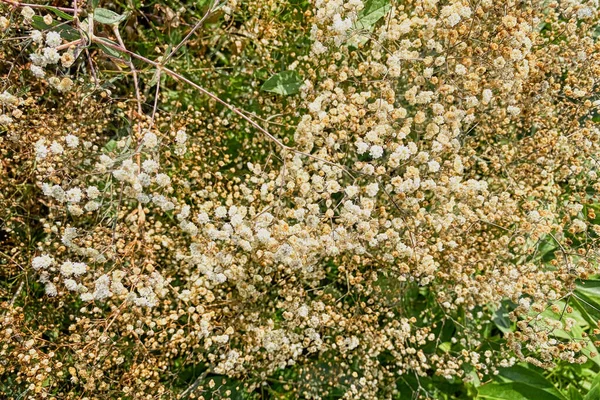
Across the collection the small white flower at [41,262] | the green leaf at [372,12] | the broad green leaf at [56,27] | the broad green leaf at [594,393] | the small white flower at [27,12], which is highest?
the green leaf at [372,12]

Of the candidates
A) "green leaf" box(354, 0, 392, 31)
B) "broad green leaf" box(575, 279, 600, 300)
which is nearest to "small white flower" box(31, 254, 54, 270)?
"green leaf" box(354, 0, 392, 31)

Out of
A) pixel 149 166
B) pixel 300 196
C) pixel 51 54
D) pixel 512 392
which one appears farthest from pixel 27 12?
pixel 512 392

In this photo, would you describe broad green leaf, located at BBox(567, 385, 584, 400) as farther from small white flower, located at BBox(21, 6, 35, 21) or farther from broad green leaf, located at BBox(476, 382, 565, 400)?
small white flower, located at BBox(21, 6, 35, 21)

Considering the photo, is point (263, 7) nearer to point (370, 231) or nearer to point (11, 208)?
point (370, 231)

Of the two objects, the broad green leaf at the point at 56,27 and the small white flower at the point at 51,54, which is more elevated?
the broad green leaf at the point at 56,27

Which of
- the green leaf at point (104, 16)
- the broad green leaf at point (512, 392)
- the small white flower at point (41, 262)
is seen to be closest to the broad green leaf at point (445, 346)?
the broad green leaf at point (512, 392)

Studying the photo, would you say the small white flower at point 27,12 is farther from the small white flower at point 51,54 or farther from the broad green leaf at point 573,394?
the broad green leaf at point 573,394

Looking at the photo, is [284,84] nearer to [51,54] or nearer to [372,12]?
[372,12]
